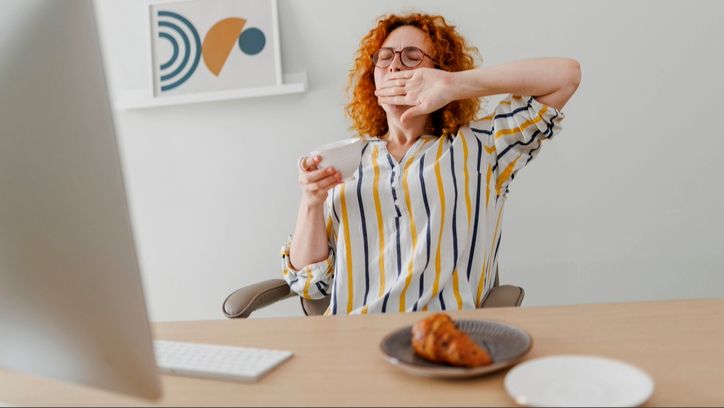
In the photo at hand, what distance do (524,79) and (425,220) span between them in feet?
1.26

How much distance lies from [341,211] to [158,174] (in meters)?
1.24

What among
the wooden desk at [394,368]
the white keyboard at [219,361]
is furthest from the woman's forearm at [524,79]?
the white keyboard at [219,361]

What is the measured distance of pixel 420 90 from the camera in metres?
1.59

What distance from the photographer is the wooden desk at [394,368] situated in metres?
0.86

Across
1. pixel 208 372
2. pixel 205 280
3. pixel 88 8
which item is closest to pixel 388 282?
pixel 208 372

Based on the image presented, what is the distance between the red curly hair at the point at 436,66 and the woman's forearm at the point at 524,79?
165 mm

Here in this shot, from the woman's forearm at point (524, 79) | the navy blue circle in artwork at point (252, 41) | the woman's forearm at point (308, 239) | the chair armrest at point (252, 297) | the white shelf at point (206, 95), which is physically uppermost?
the navy blue circle in artwork at point (252, 41)

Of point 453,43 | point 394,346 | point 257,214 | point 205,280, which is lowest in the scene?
point 205,280

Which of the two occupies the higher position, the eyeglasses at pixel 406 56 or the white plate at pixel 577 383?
the eyeglasses at pixel 406 56

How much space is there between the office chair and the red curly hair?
0.42 m

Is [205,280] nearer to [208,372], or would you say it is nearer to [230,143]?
[230,143]

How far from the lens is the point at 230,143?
2.60 meters

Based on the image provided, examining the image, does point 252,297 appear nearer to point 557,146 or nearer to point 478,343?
point 478,343

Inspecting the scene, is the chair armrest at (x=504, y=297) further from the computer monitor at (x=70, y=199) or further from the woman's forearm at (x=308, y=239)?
the computer monitor at (x=70, y=199)
